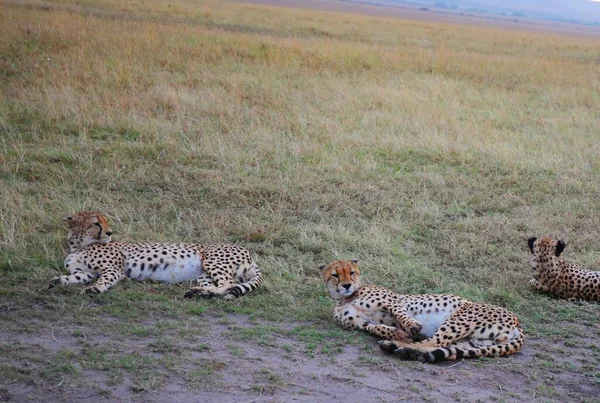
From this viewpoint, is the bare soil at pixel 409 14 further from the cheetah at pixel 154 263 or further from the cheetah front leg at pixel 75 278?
the cheetah front leg at pixel 75 278

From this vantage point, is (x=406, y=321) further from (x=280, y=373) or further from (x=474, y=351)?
(x=280, y=373)

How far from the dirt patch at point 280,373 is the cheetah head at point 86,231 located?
121 cm

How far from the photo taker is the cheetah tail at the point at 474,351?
4184 mm

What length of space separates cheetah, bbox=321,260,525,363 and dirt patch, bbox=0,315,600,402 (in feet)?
0.22

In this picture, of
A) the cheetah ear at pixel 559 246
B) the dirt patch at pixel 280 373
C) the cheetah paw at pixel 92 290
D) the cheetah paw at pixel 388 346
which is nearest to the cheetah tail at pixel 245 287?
the dirt patch at pixel 280 373

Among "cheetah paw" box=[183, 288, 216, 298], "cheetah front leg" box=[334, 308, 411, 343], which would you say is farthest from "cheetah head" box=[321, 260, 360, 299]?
"cheetah paw" box=[183, 288, 216, 298]

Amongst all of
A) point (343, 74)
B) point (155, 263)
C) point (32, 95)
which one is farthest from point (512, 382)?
point (343, 74)

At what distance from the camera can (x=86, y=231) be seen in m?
5.47

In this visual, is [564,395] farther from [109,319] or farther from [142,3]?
[142,3]

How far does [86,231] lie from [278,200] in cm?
214

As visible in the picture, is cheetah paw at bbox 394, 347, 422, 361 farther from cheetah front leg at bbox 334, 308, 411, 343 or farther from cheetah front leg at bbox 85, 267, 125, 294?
cheetah front leg at bbox 85, 267, 125, 294

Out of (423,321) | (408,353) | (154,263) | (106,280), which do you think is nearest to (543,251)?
(423,321)

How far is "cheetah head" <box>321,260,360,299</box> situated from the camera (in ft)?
15.6

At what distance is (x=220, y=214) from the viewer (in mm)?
6746
